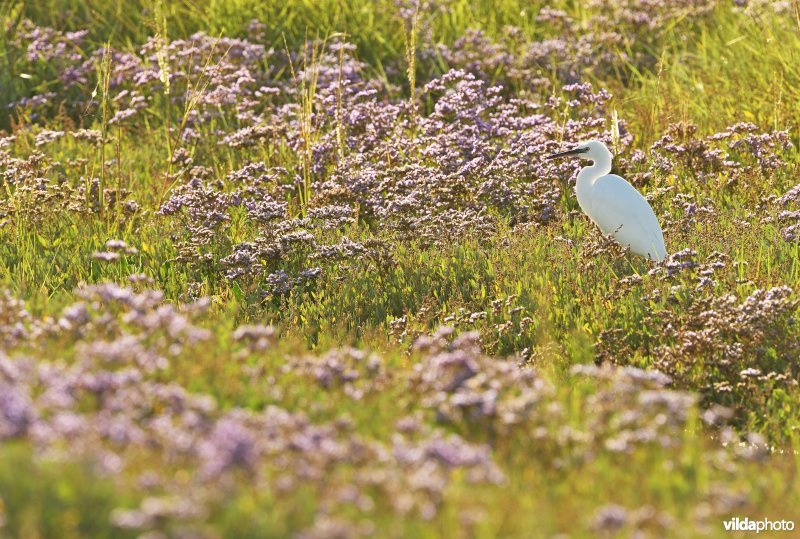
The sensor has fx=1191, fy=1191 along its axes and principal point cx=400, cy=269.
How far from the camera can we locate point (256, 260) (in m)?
7.91

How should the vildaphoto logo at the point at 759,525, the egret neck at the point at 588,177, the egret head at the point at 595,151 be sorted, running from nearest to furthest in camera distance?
the vildaphoto logo at the point at 759,525
the egret neck at the point at 588,177
the egret head at the point at 595,151

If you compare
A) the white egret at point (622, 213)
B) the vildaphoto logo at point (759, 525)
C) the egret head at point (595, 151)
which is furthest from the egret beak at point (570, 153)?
the vildaphoto logo at point (759, 525)

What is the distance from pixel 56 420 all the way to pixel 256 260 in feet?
13.6

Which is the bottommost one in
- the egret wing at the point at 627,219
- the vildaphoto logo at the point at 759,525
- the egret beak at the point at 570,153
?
the vildaphoto logo at the point at 759,525

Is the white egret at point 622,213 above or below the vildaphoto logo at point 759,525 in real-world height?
above

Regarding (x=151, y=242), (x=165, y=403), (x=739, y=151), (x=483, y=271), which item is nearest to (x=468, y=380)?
(x=165, y=403)

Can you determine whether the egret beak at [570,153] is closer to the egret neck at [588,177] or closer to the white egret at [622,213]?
the egret neck at [588,177]

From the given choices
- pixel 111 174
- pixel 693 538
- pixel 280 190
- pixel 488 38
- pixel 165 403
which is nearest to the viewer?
pixel 693 538

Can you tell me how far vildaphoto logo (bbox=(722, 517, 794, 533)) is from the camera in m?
4.27

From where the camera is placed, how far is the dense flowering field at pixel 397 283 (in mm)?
3787

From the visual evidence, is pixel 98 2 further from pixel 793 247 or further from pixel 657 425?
pixel 657 425

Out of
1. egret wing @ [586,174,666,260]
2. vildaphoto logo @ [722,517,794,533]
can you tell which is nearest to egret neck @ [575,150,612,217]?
egret wing @ [586,174,666,260]

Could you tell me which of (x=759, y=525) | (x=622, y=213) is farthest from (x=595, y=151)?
(x=759, y=525)

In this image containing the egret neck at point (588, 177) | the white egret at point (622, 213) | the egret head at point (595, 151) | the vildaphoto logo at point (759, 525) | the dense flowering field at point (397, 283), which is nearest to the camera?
the dense flowering field at point (397, 283)
